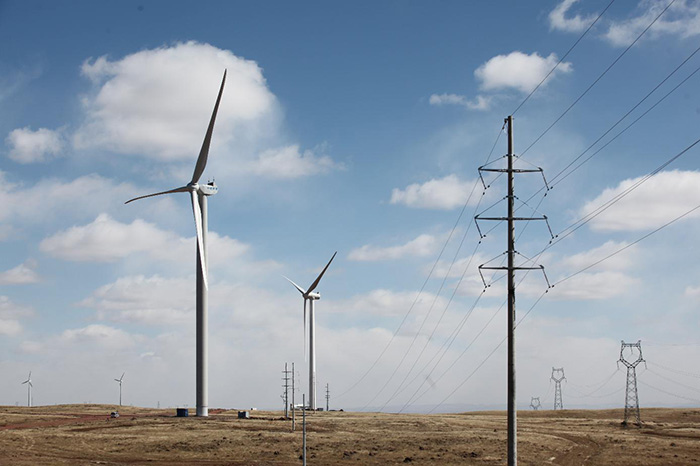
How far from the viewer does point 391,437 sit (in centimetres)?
10681

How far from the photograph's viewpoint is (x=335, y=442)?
332 feet

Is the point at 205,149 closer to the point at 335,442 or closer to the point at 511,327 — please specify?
the point at 335,442

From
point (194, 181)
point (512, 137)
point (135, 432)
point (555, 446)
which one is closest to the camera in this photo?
point (512, 137)

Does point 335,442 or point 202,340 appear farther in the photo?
point 202,340

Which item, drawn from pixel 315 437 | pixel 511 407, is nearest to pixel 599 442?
pixel 315 437

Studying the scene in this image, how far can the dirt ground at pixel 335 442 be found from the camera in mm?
88250

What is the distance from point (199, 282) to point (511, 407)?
111 metres

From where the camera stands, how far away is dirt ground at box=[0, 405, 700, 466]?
8825 cm

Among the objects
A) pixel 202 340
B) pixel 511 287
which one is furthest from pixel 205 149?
pixel 511 287

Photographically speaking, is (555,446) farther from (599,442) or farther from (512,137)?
(512,137)

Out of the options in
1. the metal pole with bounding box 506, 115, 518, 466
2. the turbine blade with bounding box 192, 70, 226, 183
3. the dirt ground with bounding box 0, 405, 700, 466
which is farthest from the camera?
the turbine blade with bounding box 192, 70, 226, 183

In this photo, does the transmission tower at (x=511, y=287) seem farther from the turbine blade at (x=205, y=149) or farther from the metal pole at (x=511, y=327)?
the turbine blade at (x=205, y=149)

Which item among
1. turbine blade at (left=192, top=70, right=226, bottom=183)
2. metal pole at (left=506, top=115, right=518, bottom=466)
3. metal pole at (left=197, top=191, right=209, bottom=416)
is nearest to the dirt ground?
metal pole at (left=197, top=191, right=209, bottom=416)

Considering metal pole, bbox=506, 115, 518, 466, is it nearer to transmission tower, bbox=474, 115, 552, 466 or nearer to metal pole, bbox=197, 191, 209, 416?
transmission tower, bbox=474, 115, 552, 466
